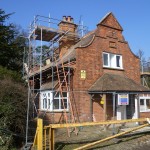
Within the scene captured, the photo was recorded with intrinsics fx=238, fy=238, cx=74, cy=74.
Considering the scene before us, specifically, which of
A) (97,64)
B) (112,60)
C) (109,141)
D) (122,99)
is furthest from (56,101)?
(109,141)

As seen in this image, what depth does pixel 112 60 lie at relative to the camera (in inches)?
813

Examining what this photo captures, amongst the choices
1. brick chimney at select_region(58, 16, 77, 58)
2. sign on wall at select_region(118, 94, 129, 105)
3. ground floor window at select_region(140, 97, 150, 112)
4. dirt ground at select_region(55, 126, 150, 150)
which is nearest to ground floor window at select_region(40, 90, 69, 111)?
sign on wall at select_region(118, 94, 129, 105)

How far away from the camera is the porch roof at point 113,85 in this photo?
17.2 meters

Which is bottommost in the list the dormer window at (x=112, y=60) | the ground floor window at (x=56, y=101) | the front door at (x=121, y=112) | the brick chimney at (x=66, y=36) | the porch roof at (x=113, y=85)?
the front door at (x=121, y=112)

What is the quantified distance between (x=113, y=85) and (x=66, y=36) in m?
9.35

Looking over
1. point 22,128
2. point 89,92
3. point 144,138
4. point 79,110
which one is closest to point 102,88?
point 89,92

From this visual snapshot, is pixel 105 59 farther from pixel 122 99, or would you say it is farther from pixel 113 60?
pixel 122 99

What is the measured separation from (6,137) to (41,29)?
13001mm

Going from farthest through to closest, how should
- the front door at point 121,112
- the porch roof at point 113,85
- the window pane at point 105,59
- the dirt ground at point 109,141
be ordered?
the window pane at point 105,59 → the front door at point 121,112 → the porch roof at point 113,85 → the dirt ground at point 109,141

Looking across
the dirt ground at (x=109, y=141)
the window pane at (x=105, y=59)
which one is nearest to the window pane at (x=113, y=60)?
the window pane at (x=105, y=59)

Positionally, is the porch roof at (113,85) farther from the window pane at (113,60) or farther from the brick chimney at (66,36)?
the brick chimney at (66,36)

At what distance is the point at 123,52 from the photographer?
2134 cm

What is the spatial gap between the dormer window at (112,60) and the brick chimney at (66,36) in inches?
227

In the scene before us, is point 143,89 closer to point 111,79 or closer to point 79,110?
point 111,79
